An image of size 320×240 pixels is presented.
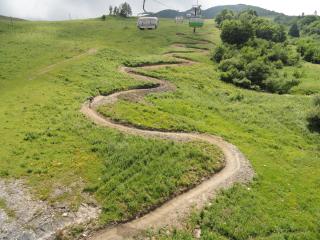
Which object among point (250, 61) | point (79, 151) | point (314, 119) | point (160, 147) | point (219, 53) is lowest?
point (314, 119)

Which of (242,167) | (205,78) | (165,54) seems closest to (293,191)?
(242,167)

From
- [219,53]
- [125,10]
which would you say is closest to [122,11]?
[125,10]

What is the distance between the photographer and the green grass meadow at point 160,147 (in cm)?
2652

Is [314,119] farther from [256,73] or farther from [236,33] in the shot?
[236,33]

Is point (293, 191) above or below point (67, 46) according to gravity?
below

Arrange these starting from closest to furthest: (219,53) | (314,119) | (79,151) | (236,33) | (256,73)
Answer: (79,151)
(314,119)
(256,73)
(219,53)
(236,33)

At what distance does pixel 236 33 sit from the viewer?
344 feet

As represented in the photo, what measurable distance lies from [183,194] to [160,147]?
6.29 meters

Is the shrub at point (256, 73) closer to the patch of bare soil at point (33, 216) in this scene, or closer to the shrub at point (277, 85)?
the shrub at point (277, 85)

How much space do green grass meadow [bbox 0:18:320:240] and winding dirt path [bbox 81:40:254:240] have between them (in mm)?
750

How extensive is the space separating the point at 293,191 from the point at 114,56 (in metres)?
51.8

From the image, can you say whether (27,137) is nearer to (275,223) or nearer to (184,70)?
(275,223)

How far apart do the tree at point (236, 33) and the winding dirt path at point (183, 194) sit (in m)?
64.9

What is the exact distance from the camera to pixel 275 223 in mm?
25969
